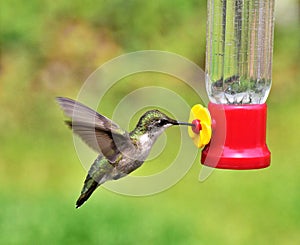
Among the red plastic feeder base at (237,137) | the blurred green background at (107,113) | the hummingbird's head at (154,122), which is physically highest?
the hummingbird's head at (154,122)

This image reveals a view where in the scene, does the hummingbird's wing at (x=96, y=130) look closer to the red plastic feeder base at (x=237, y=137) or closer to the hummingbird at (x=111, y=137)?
the hummingbird at (x=111, y=137)

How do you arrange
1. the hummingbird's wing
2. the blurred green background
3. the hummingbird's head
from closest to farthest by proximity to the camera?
the hummingbird's wing → the hummingbird's head → the blurred green background

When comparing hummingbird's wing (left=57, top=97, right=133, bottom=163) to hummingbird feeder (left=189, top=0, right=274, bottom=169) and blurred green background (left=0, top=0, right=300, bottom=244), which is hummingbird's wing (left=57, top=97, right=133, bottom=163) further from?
blurred green background (left=0, top=0, right=300, bottom=244)

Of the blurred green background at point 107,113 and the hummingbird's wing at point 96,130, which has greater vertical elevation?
the hummingbird's wing at point 96,130

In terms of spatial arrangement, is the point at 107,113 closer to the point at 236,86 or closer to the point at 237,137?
the point at 236,86

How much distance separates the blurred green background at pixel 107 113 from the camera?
491 centimetres

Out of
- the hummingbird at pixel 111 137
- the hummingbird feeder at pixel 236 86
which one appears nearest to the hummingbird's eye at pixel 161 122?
the hummingbird at pixel 111 137

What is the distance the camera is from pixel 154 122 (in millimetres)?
2654

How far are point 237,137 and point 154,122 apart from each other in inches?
10.9

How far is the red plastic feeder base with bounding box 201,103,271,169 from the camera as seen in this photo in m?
2.68

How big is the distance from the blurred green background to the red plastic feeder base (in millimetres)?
2137

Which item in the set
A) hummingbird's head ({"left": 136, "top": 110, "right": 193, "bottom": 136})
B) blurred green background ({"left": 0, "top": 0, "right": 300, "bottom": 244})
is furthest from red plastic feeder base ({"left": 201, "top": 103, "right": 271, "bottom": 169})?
blurred green background ({"left": 0, "top": 0, "right": 300, "bottom": 244})

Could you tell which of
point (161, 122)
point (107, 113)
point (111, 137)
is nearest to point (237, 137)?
point (161, 122)

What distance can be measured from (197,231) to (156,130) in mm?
2366
